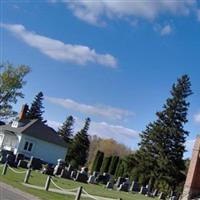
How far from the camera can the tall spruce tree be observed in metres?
56.9

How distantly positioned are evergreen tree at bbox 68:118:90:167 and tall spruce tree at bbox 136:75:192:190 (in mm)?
21402

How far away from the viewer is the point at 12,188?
2269 centimetres

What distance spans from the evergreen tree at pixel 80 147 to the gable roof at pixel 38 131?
11655 millimetres

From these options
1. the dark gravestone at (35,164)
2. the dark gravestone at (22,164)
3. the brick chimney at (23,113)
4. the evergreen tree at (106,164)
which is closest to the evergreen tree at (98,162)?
the evergreen tree at (106,164)

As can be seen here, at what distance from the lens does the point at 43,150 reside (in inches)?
2547

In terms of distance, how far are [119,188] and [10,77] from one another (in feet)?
87.2

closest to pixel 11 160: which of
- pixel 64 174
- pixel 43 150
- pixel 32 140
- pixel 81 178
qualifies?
pixel 64 174

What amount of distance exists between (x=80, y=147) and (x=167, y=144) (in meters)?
25.4

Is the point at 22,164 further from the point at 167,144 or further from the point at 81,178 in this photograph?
the point at 167,144

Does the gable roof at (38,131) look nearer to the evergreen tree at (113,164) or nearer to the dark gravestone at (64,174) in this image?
the evergreen tree at (113,164)

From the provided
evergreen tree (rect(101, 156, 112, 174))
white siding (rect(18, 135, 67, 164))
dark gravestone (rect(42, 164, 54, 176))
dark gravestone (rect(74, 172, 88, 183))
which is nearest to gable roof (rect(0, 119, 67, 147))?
white siding (rect(18, 135, 67, 164))

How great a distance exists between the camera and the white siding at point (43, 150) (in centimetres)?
6273

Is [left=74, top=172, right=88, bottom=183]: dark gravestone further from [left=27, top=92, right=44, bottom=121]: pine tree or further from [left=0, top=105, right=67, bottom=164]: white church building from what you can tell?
[left=27, top=92, right=44, bottom=121]: pine tree

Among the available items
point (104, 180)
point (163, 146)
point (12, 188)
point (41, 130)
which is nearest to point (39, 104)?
point (41, 130)
